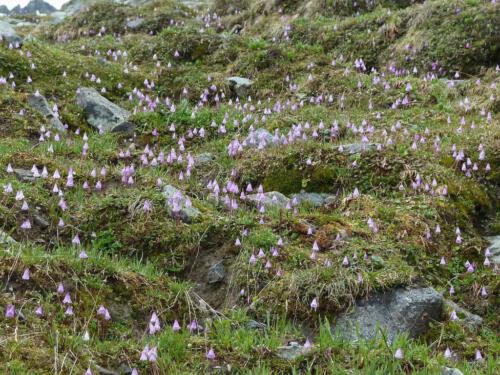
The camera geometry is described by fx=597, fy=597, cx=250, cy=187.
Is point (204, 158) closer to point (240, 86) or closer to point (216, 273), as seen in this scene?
point (216, 273)

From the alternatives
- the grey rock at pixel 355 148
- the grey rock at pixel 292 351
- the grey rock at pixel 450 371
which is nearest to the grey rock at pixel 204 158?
the grey rock at pixel 355 148

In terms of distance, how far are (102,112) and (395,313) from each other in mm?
7229

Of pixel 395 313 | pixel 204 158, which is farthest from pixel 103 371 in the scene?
pixel 204 158

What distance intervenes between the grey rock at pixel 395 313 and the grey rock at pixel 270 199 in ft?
6.85

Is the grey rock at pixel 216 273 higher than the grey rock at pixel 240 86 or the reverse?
higher

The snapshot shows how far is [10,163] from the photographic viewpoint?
24.8 feet

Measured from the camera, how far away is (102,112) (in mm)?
10891

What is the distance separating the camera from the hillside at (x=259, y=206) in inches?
185

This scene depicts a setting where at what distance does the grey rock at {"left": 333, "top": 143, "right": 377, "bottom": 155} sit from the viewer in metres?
8.52

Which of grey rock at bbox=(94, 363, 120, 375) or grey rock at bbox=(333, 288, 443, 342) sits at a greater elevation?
grey rock at bbox=(94, 363, 120, 375)

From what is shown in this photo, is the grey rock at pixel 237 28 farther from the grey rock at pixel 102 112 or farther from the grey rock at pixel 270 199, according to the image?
the grey rock at pixel 270 199

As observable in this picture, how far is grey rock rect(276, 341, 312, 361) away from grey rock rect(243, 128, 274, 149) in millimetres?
4777

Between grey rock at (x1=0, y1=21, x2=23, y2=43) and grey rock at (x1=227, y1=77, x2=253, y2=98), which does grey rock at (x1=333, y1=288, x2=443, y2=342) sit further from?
grey rock at (x1=0, y1=21, x2=23, y2=43)

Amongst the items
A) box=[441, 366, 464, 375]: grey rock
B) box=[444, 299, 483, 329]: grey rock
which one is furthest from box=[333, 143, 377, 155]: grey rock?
box=[441, 366, 464, 375]: grey rock
